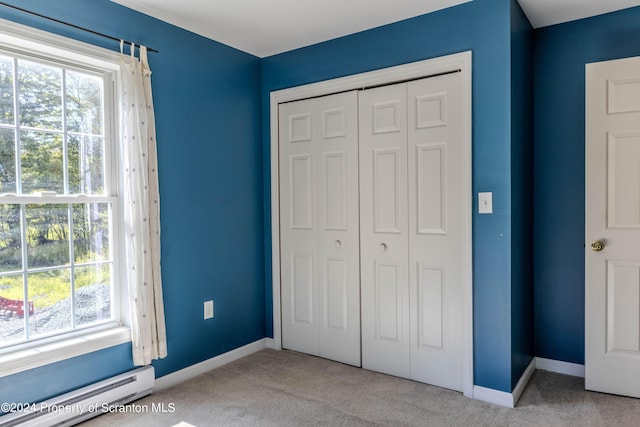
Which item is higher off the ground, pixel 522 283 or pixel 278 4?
pixel 278 4

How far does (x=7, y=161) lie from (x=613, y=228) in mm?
3401

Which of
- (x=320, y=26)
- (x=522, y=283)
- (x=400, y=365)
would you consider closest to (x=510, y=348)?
(x=522, y=283)

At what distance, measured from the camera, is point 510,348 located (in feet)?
8.16

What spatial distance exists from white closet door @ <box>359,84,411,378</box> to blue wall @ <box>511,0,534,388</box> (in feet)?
2.16

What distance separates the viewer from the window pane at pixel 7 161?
2.12 metres

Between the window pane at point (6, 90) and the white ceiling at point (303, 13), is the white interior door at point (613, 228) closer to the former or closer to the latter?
the white ceiling at point (303, 13)

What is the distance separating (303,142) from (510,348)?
2012 mm

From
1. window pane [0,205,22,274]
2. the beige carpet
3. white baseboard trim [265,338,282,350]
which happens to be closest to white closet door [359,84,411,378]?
the beige carpet

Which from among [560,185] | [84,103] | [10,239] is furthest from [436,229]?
[10,239]

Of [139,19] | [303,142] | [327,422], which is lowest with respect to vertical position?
[327,422]

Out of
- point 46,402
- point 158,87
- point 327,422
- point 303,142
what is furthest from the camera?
point 303,142

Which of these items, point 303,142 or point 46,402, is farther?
point 303,142

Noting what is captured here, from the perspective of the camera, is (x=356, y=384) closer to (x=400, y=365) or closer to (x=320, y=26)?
(x=400, y=365)

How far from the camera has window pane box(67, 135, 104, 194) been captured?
7.86ft
